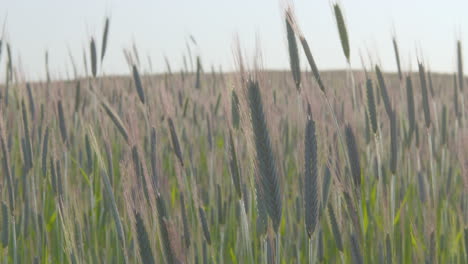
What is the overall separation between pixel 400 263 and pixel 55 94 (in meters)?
0.99

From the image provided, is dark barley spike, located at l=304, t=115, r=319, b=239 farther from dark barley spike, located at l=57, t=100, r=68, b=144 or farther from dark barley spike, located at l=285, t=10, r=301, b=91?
dark barley spike, located at l=57, t=100, r=68, b=144

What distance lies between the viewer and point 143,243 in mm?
649

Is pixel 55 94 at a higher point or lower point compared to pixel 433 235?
higher

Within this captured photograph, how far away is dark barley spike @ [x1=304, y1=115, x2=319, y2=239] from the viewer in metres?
0.73

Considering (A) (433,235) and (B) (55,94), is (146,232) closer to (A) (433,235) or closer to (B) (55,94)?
(A) (433,235)

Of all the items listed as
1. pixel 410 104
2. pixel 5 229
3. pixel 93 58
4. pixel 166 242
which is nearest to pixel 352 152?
pixel 166 242

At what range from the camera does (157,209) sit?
0.73 m

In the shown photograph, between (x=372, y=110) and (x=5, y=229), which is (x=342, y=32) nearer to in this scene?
(x=372, y=110)

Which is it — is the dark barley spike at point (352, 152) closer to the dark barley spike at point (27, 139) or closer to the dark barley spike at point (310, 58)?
the dark barley spike at point (310, 58)

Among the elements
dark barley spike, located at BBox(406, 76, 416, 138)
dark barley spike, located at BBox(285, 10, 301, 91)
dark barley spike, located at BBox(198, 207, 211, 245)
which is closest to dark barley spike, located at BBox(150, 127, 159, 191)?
dark barley spike, located at BBox(198, 207, 211, 245)

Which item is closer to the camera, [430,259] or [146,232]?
[146,232]

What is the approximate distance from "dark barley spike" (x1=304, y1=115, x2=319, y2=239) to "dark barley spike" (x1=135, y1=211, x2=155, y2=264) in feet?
0.71

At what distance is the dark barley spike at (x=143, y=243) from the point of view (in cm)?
64

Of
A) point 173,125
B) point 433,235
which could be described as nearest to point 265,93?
point 173,125
